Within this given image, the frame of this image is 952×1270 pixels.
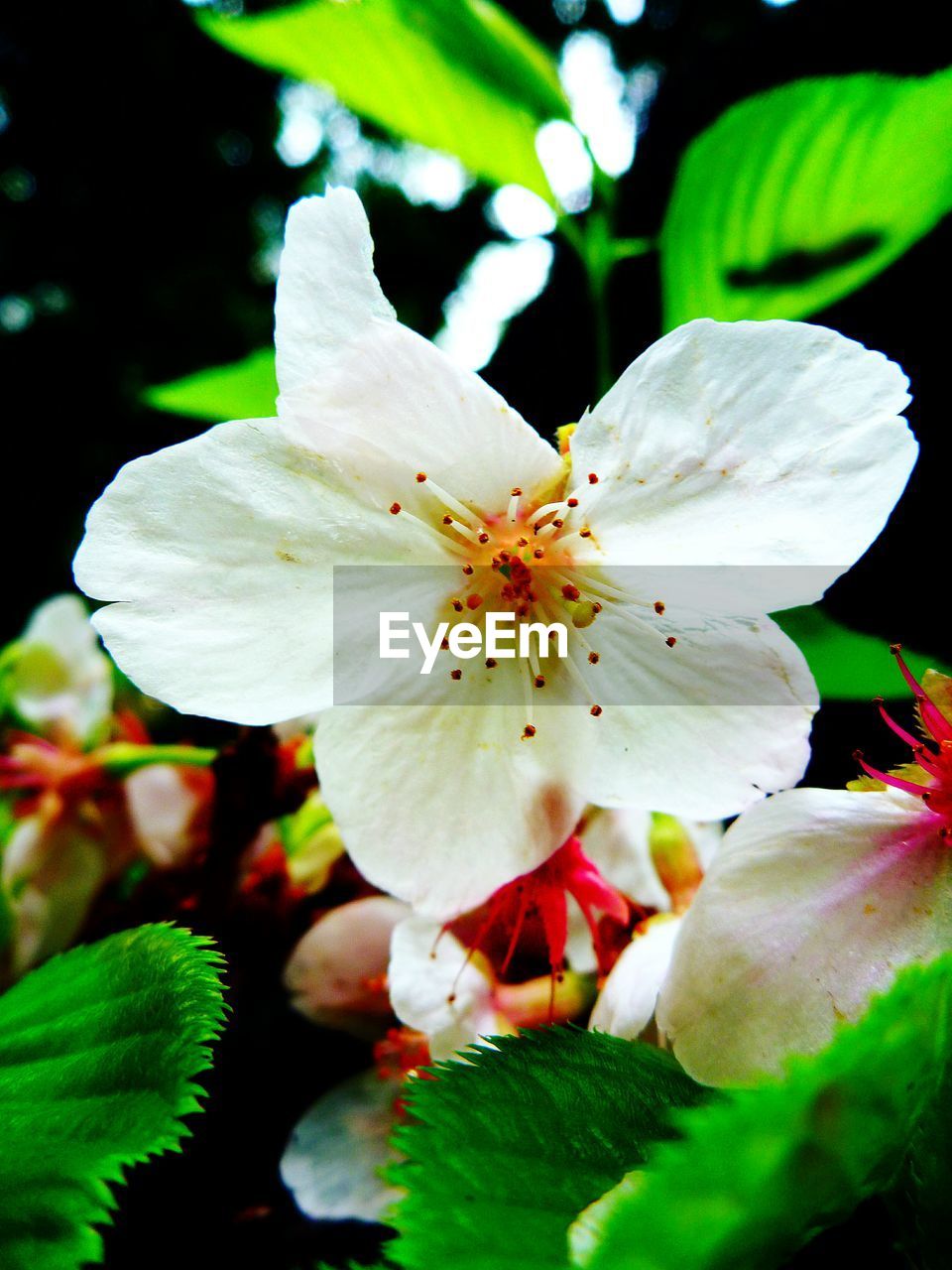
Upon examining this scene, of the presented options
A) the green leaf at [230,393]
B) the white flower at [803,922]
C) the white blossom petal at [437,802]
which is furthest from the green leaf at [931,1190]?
Answer: the green leaf at [230,393]

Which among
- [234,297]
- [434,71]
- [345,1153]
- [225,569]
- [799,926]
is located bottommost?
[345,1153]

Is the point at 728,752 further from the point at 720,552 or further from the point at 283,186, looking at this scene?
the point at 283,186

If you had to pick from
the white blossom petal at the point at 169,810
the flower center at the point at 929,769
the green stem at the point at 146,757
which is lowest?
the white blossom petal at the point at 169,810

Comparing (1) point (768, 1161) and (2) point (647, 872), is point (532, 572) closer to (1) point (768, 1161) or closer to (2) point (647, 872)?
(2) point (647, 872)

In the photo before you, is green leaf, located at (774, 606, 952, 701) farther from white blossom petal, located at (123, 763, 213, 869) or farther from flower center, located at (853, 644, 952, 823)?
white blossom petal, located at (123, 763, 213, 869)

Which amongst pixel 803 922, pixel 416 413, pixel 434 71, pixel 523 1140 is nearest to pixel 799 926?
pixel 803 922

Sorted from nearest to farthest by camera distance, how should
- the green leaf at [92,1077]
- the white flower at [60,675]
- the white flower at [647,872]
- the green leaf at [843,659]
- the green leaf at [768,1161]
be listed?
1. the green leaf at [768,1161]
2. the green leaf at [92,1077]
3. the white flower at [647,872]
4. the green leaf at [843,659]
5. the white flower at [60,675]

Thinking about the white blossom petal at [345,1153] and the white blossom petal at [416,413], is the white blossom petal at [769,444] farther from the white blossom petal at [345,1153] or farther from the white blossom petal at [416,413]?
the white blossom petal at [345,1153]

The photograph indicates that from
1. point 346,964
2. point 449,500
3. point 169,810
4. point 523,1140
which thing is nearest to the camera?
point 523,1140
